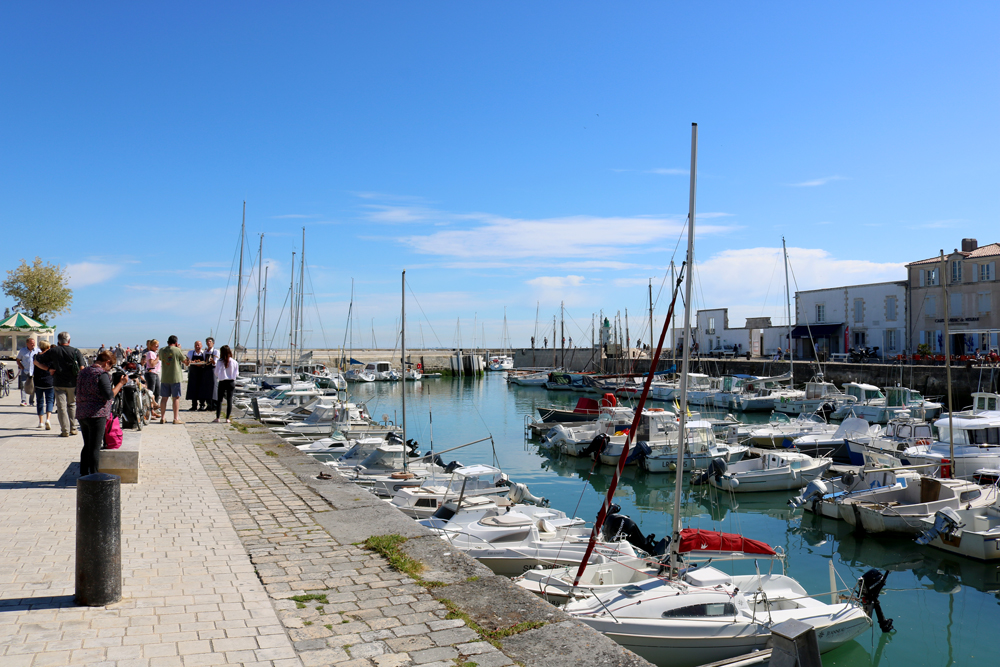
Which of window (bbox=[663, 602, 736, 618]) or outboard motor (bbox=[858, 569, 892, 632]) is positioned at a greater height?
window (bbox=[663, 602, 736, 618])

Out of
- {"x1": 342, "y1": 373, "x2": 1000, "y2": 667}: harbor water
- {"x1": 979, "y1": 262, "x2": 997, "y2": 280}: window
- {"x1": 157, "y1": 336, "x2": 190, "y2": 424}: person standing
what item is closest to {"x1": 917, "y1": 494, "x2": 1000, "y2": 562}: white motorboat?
{"x1": 342, "y1": 373, "x2": 1000, "y2": 667}: harbor water

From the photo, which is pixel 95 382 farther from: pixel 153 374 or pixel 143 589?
pixel 153 374

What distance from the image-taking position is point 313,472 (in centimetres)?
1116

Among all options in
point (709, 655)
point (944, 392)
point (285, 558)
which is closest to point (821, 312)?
point (944, 392)

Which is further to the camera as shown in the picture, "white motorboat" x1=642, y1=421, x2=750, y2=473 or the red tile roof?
the red tile roof

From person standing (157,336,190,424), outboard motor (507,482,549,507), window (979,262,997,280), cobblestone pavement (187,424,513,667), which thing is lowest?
outboard motor (507,482,549,507)

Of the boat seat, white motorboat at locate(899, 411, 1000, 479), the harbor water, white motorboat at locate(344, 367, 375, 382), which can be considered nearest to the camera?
the harbor water

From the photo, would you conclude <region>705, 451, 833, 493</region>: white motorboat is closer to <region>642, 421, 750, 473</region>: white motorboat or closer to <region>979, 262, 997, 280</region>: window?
<region>642, 421, 750, 473</region>: white motorboat

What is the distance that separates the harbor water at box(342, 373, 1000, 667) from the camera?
1197cm

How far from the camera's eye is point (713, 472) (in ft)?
79.8

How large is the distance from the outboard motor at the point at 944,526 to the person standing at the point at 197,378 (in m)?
18.4

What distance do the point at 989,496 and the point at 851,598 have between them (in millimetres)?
9033

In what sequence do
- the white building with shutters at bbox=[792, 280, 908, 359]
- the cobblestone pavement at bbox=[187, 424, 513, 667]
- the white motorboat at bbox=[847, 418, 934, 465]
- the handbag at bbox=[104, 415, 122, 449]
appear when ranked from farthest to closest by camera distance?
1. the white building with shutters at bbox=[792, 280, 908, 359]
2. the white motorboat at bbox=[847, 418, 934, 465]
3. the handbag at bbox=[104, 415, 122, 449]
4. the cobblestone pavement at bbox=[187, 424, 513, 667]

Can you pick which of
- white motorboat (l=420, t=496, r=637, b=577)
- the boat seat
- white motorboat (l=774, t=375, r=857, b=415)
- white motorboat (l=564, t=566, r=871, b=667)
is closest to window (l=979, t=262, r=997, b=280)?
white motorboat (l=774, t=375, r=857, b=415)
